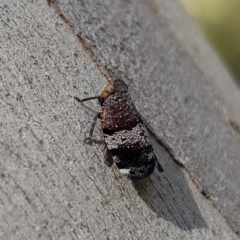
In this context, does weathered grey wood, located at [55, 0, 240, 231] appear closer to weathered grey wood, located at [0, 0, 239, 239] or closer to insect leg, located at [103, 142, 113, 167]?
weathered grey wood, located at [0, 0, 239, 239]

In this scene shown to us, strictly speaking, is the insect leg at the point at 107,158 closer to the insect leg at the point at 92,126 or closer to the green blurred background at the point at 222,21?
the insect leg at the point at 92,126

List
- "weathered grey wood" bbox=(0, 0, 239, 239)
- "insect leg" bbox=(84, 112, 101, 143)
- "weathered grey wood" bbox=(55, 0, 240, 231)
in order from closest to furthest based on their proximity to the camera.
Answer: "weathered grey wood" bbox=(0, 0, 239, 239), "insect leg" bbox=(84, 112, 101, 143), "weathered grey wood" bbox=(55, 0, 240, 231)

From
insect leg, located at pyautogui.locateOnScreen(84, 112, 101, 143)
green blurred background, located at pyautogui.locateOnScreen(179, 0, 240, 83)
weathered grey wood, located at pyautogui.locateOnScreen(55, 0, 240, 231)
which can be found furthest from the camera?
green blurred background, located at pyautogui.locateOnScreen(179, 0, 240, 83)

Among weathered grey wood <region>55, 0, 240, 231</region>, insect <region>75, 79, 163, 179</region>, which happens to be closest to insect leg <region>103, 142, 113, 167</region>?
insect <region>75, 79, 163, 179</region>

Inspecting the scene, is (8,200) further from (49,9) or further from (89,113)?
(49,9)

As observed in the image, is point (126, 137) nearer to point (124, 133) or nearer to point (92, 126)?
point (124, 133)

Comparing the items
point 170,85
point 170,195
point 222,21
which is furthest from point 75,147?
point 222,21
